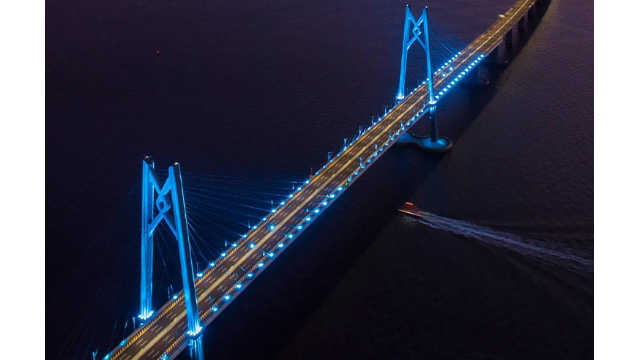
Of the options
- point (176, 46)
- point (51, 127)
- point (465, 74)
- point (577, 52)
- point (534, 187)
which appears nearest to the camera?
point (534, 187)

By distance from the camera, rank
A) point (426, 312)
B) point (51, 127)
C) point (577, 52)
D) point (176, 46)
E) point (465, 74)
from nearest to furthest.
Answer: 1. point (426, 312)
2. point (51, 127)
3. point (465, 74)
4. point (577, 52)
5. point (176, 46)

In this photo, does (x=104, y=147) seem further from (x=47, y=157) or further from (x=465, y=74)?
(x=465, y=74)

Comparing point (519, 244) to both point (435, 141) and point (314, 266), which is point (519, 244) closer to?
point (314, 266)

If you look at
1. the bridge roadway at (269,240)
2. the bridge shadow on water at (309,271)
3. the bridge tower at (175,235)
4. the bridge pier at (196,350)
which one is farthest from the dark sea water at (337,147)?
the bridge tower at (175,235)

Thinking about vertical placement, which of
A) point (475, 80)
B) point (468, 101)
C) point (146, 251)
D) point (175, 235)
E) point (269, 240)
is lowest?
point (269, 240)

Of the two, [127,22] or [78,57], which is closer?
[78,57]

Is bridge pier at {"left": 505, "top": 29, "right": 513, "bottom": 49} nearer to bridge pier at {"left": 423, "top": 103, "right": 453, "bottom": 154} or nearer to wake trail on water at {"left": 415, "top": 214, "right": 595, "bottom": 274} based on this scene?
bridge pier at {"left": 423, "top": 103, "right": 453, "bottom": 154}

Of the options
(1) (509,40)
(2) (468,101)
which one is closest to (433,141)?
(2) (468,101)

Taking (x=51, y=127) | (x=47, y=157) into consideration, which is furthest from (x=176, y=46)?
(x=47, y=157)
